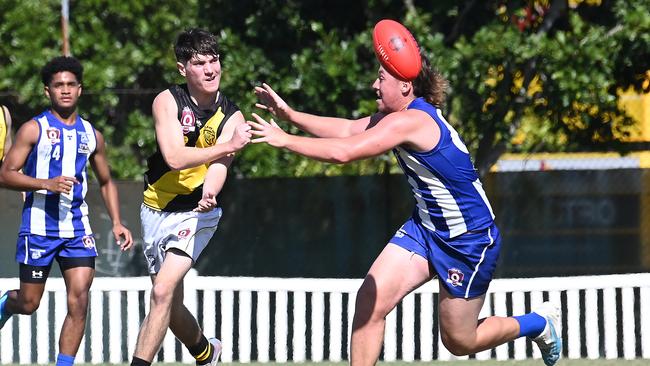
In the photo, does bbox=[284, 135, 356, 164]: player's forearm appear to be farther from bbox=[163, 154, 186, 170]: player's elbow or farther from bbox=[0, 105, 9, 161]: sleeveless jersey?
bbox=[0, 105, 9, 161]: sleeveless jersey

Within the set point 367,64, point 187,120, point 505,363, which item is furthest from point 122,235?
point 367,64

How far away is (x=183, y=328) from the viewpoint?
7082 mm

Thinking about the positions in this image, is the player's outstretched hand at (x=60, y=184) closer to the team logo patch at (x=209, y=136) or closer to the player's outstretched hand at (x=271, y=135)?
the team logo patch at (x=209, y=136)

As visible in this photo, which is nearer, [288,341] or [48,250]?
[48,250]

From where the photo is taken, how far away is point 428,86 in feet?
20.3

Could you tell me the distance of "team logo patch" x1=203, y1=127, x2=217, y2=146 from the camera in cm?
672

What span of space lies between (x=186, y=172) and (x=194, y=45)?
708mm

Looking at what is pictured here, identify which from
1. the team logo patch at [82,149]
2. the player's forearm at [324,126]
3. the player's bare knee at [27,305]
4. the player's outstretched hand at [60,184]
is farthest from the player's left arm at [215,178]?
the player's bare knee at [27,305]

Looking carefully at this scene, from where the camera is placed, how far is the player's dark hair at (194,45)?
663 cm

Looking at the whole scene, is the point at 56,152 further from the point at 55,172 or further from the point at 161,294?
the point at 161,294

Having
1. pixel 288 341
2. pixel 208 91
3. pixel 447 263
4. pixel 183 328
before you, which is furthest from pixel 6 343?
pixel 447 263

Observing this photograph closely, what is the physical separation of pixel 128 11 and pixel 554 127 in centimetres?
473

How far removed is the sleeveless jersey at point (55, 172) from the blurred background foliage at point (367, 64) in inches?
102

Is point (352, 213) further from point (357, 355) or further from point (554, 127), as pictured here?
point (357, 355)
